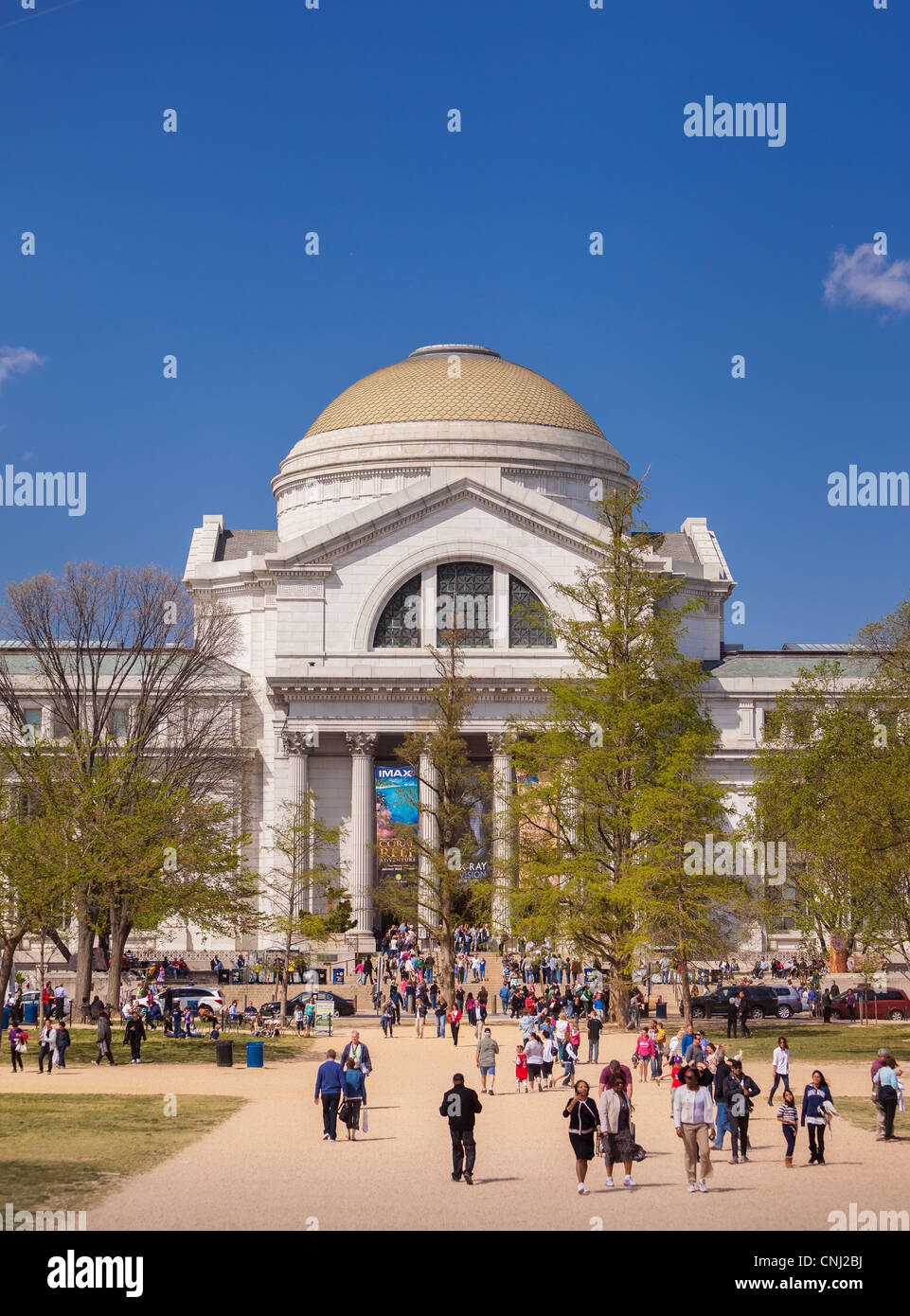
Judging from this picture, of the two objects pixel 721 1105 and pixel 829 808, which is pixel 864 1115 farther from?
pixel 829 808

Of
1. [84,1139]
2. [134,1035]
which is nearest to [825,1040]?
[134,1035]

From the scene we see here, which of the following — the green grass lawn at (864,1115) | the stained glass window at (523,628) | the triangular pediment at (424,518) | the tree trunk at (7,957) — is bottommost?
the green grass lawn at (864,1115)

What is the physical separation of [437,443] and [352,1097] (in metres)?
62.5

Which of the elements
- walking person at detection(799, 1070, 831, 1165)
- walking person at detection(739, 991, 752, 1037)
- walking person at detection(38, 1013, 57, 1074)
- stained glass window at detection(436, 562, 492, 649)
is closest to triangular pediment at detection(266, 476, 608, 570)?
stained glass window at detection(436, 562, 492, 649)

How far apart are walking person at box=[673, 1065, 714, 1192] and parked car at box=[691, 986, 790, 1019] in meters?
29.4

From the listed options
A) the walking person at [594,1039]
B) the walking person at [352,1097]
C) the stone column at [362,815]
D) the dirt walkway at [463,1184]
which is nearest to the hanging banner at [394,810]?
the stone column at [362,815]

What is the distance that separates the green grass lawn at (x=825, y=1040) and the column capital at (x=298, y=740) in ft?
87.9

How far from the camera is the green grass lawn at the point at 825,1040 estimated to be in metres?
38.6

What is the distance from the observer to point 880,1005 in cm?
5250

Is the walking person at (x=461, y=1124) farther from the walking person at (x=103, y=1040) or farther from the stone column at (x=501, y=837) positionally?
the stone column at (x=501, y=837)

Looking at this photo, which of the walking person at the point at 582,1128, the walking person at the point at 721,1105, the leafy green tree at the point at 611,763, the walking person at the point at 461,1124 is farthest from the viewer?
the leafy green tree at the point at 611,763

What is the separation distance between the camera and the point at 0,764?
5347cm
